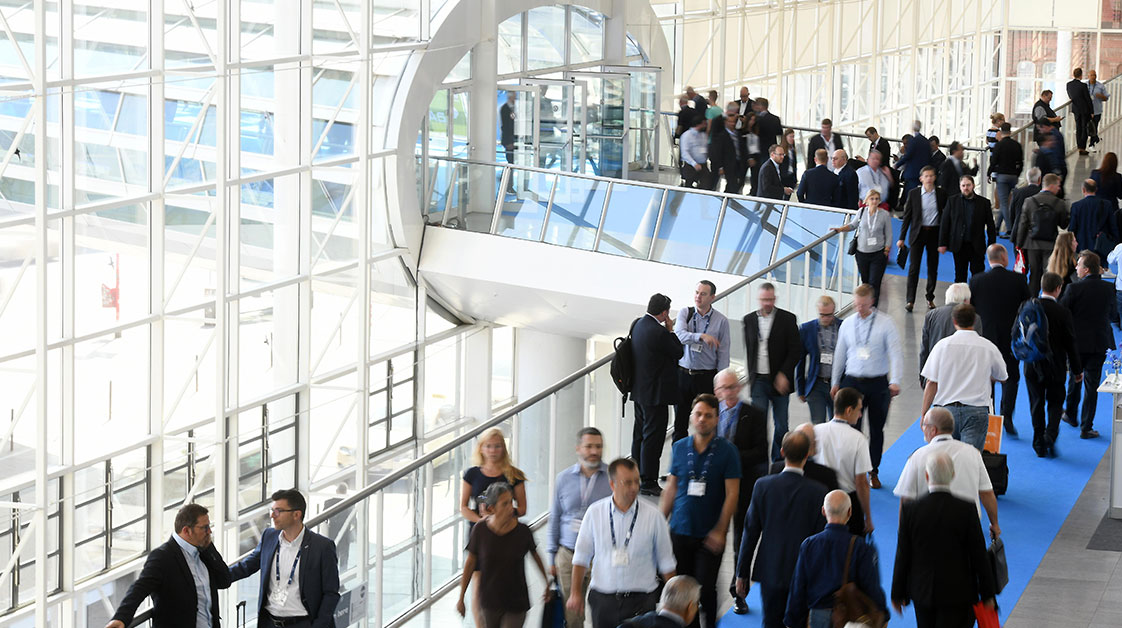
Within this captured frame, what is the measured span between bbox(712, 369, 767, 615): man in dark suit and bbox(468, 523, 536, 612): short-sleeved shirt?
4.99ft

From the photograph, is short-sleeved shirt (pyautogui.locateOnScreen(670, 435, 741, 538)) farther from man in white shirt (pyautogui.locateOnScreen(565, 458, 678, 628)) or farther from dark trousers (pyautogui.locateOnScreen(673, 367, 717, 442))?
dark trousers (pyautogui.locateOnScreen(673, 367, 717, 442))

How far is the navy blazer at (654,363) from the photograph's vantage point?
9.80m

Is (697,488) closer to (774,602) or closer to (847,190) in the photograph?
(774,602)

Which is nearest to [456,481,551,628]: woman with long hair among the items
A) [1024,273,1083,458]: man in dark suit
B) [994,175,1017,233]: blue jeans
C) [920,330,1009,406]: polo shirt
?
[920,330,1009,406]: polo shirt

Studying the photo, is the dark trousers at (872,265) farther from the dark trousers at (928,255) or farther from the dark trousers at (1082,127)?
the dark trousers at (1082,127)

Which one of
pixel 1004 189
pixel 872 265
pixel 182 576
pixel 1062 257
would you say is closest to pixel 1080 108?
pixel 1004 189

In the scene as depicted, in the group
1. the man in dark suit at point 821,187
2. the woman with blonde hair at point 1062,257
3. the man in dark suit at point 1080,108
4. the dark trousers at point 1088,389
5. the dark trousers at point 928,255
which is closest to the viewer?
the dark trousers at point 1088,389

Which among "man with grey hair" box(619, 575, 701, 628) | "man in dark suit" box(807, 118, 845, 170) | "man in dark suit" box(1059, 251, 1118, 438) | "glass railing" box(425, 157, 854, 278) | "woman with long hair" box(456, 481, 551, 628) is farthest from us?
"man in dark suit" box(807, 118, 845, 170)

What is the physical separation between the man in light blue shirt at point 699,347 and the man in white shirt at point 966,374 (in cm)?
147

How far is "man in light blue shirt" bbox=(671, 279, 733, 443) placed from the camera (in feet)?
34.3

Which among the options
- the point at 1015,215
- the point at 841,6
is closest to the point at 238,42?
the point at 1015,215

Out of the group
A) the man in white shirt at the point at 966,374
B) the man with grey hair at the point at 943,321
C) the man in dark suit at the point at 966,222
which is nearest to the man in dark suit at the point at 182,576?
the man in white shirt at the point at 966,374

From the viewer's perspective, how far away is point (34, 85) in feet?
49.1

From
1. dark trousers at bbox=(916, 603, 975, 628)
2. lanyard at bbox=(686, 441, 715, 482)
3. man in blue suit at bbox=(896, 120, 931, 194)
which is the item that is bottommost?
dark trousers at bbox=(916, 603, 975, 628)
